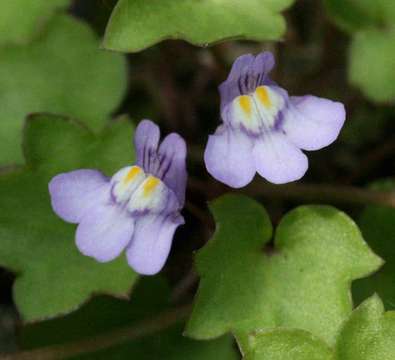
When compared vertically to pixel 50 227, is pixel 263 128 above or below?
above

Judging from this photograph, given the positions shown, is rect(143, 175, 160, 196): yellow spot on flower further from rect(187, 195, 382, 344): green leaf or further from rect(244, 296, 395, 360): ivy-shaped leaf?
rect(244, 296, 395, 360): ivy-shaped leaf

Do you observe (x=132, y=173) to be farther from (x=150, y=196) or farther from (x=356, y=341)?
(x=356, y=341)

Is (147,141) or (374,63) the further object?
(374,63)

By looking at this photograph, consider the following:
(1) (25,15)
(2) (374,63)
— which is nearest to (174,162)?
(1) (25,15)

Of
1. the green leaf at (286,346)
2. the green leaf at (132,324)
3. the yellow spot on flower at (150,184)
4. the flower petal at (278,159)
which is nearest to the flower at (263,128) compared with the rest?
the flower petal at (278,159)

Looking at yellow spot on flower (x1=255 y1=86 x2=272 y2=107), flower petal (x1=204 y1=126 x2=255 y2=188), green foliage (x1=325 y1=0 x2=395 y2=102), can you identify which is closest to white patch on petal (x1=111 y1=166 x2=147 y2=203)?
flower petal (x1=204 y1=126 x2=255 y2=188)

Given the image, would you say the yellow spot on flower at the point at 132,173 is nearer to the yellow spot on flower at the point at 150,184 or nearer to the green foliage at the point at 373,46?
the yellow spot on flower at the point at 150,184

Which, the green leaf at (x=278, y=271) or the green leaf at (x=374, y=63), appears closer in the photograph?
the green leaf at (x=278, y=271)
